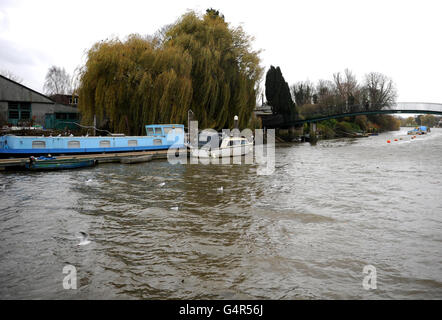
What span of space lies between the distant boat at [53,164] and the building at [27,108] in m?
14.1

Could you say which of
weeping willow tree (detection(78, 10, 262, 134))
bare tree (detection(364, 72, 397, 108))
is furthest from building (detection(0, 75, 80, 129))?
bare tree (detection(364, 72, 397, 108))

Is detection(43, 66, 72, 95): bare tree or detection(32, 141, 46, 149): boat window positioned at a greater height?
detection(43, 66, 72, 95): bare tree

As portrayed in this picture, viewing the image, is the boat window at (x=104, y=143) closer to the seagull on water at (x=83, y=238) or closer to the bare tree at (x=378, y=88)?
the seagull on water at (x=83, y=238)

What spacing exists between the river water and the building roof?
68.7 feet

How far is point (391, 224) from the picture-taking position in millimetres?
9359

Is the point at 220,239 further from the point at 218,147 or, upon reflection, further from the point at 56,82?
the point at 56,82

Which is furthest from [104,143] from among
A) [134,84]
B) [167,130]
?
[134,84]

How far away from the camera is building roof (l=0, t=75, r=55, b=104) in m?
31.8

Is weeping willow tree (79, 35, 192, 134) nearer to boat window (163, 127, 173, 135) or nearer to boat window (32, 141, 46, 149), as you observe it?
boat window (163, 127, 173, 135)

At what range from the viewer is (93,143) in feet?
77.2

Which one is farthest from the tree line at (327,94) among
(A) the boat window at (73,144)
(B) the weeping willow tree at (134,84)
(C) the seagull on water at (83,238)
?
(C) the seagull on water at (83,238)

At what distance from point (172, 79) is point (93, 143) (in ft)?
27.7

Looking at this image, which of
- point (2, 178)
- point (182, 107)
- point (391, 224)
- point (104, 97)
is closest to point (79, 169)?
point (2, 178)
